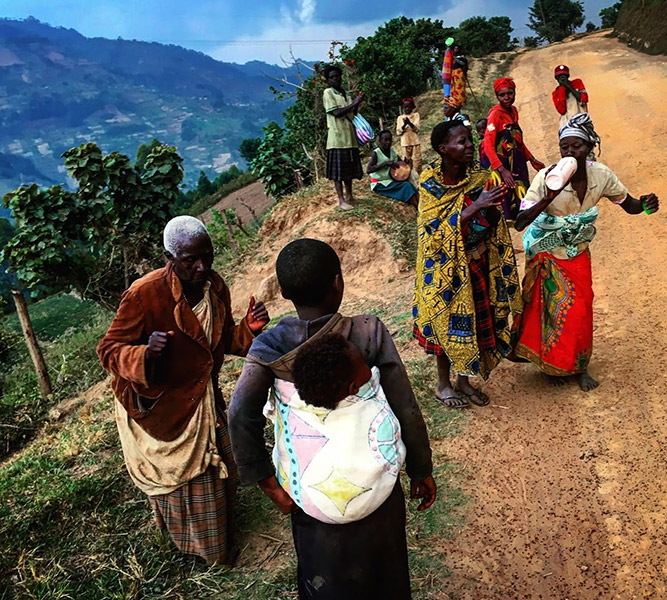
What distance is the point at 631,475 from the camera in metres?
3.07

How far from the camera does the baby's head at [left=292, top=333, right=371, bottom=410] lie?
1511 millimetres

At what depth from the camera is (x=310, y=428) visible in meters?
1.61

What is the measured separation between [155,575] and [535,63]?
2208 cm

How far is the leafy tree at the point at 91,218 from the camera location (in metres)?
7.54

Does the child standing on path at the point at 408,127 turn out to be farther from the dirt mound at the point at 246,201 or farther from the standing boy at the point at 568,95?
the dirt mound at the point at 246,201

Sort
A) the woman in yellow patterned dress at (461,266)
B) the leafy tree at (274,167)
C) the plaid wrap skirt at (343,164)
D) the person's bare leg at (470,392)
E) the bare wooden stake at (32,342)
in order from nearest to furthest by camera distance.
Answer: the woman in yellow patterned dress at (461,266)
the person's bare leg at (470,392)
the bare wooden stake at (32,342)
the plaid wrap skirt at (343,164)
the leafy tree at (274,167)

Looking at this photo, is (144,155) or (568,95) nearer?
(568,95)

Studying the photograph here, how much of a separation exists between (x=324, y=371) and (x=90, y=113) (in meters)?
157

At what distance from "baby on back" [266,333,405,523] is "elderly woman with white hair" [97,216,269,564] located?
1060 millimetres

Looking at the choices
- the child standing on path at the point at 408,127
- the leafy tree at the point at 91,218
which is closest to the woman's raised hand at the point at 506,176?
the child standing on path at the point at 408,127

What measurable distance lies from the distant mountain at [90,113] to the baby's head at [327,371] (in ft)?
393

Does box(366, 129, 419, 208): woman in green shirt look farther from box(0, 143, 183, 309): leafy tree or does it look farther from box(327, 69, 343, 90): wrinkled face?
box(0, 143, 183, 309): leafy tree

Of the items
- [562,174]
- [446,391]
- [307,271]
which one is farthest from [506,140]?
[307,271]

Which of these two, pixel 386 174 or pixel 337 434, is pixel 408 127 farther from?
pixel 337 434
